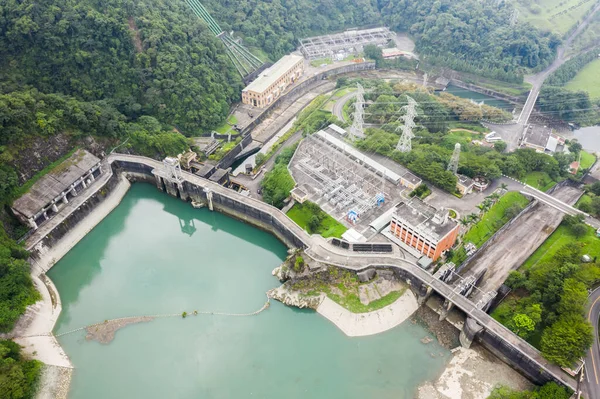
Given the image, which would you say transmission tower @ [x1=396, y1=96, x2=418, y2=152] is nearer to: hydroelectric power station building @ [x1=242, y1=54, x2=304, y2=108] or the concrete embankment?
hydroelectric power station building @ [x1=242, y1=54, x2=304, y2=108]

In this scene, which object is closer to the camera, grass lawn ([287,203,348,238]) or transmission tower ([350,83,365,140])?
grass lawn ([287,203,348,238])

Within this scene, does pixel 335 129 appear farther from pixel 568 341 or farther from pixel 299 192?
pixel 568 341

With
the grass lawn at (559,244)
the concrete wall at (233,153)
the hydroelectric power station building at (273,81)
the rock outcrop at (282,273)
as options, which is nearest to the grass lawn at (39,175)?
the concrete wall at (233,153)

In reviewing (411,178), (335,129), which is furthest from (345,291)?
(335,129)

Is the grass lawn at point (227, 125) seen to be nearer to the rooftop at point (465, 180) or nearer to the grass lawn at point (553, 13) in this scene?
the rooftop at point (465, 180)

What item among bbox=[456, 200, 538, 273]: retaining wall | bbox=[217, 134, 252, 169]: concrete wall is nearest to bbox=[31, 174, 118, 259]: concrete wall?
bbox=[217, 134, 252, 169]: concrete wall

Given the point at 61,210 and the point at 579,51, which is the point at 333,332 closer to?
the point at 61,210
